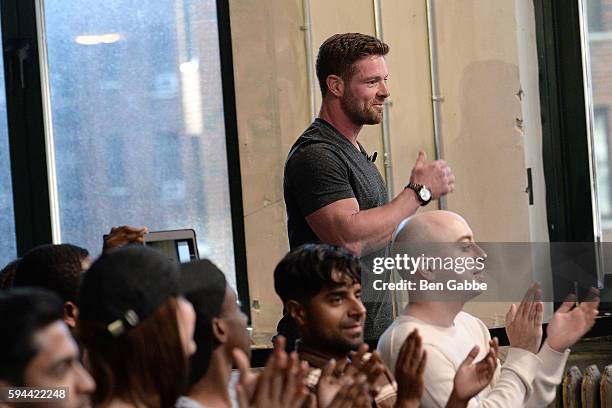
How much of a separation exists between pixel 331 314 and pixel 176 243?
1387 millimetres

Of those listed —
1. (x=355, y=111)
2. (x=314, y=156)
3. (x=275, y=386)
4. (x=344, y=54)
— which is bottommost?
(x=275, y=386)

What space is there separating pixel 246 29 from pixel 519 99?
3.41 feet

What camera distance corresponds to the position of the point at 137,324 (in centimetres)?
166

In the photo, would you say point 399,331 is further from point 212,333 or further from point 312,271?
point 212,333

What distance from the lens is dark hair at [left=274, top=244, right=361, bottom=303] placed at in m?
2.40

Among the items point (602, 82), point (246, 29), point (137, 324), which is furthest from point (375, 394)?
point (602, 82)

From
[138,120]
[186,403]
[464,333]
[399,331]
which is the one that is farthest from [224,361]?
[138,120]

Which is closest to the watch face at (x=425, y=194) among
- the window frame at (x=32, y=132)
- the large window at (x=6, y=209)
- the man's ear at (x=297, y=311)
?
the man's ear at (x=297, y=311)

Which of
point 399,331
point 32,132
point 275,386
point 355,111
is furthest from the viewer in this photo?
point 32,132

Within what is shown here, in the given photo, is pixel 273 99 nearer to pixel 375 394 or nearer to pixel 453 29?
pixel 453 29

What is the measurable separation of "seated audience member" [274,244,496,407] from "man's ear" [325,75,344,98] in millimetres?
783

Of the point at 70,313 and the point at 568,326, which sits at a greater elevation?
the point at 70,313

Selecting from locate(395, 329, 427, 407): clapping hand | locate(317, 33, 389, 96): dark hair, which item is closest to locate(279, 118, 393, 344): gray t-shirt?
locate(317, 33, 389, 96): dark hair

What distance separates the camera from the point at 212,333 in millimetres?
2021
